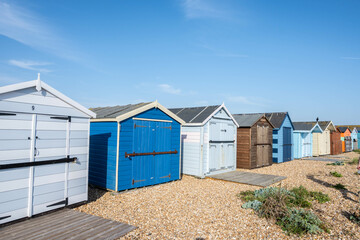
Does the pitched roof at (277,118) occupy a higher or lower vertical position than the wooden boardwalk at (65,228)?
higher

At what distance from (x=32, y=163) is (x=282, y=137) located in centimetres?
1895

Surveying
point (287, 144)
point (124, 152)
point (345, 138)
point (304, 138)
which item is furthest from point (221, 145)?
point (345, 138)

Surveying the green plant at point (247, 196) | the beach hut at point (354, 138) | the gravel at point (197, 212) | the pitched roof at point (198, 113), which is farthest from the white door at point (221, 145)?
the beach hut at point (354, 138)

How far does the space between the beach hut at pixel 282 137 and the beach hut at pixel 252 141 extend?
270 centimetres

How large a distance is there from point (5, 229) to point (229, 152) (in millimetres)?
11292

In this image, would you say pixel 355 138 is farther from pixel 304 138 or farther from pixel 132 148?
pixel 132 148

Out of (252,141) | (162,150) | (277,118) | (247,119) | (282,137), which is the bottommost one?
(162,150)

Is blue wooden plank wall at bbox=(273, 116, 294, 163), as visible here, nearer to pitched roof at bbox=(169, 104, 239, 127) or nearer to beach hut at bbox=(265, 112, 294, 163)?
beach hut at bbox=(265, 112, 294, 163)

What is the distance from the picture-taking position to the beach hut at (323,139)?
2667 cm

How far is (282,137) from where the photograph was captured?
2030 cm

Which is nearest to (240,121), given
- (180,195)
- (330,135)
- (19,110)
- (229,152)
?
(229,152)

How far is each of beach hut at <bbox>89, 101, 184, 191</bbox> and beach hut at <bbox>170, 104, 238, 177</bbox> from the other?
1969mm

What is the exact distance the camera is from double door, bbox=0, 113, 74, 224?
5.50 metres

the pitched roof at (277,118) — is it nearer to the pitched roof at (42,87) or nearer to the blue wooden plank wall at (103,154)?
the blue wooden plank wall at (103,154)
